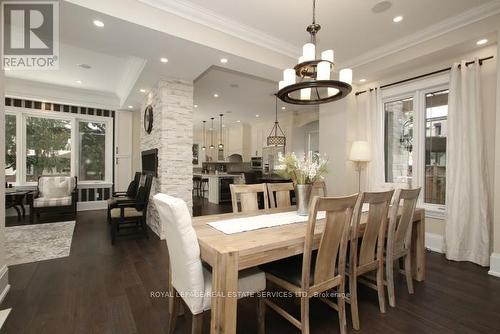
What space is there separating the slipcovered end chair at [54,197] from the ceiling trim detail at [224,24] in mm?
4526

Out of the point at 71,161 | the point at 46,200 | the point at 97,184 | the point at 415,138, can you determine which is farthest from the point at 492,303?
the point at 71,161

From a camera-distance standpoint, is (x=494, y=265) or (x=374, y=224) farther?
(x=494, y=265)

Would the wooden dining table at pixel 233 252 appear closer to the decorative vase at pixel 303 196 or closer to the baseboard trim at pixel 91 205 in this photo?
the decorative vase at pixel 303 196

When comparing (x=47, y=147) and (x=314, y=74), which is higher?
(x=314, y=74)

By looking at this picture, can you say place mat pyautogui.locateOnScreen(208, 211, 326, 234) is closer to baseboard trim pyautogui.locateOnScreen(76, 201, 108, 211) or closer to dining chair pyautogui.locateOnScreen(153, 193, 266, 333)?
dining chair pyautogui.locateOnScreen(153, 193, 266, 333)

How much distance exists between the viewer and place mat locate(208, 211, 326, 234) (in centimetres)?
180

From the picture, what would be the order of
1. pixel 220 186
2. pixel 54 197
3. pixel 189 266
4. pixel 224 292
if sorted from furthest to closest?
pixel 220 186 → pixel 54 197 → pixel 189 266 → pixel 224 292

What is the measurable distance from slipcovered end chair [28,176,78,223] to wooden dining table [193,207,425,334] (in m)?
4.63

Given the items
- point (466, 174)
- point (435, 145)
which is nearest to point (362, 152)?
point (435, 145)

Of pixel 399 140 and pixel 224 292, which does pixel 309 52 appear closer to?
pixel 224 292

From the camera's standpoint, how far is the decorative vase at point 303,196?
2252mm

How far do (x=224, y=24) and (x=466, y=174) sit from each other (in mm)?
3635

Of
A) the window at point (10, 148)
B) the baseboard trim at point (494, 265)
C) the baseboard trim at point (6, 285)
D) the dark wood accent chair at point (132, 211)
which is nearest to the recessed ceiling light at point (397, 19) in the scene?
the baseboard trim at point (494, 265)

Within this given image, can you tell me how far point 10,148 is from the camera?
5.23 meters
